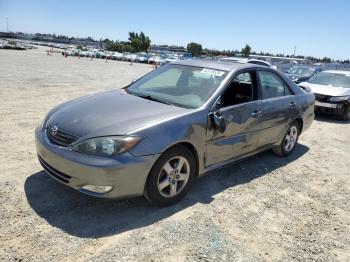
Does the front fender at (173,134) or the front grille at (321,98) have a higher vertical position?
the front fender at (173,134)

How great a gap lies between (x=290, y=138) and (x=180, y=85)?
253cm

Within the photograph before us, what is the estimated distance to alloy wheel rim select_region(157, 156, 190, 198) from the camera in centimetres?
370

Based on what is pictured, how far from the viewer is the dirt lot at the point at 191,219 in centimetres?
310

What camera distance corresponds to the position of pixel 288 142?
6.05 meters

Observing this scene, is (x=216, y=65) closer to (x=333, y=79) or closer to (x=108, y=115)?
(x=108, y=115)

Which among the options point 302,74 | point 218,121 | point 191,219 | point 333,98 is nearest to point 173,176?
point 191,219

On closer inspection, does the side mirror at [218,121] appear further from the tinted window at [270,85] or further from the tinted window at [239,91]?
the tinted window at [270,85]

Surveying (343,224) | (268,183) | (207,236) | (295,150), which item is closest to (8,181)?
(207,236)

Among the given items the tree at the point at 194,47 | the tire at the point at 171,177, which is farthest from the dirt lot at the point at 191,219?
the tree at the point at 194,47

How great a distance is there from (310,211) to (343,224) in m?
0.38

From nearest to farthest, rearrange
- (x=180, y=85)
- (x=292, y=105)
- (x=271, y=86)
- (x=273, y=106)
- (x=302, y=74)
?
(x=180, y=85), (x=273, y=106), (x=271, y=86), (x=292, y=105), (x=302, y=74)

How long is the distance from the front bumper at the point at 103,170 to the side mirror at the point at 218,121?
97 cm

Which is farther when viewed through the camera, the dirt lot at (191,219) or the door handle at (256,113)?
the door handle at (256,113)

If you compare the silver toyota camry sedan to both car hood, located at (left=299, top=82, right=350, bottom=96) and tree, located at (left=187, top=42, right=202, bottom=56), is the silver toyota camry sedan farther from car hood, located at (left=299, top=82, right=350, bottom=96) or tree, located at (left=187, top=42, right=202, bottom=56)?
tree, located at (left=187, top=42, right=202, bottom=56)
